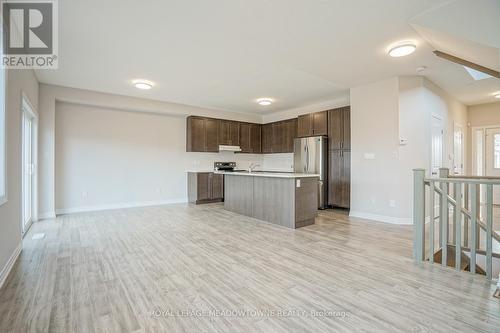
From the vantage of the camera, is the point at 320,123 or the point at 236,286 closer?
the point at 236,286

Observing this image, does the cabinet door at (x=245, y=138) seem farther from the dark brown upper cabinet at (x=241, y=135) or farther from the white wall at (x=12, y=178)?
the white wall at (x=12, y=178)

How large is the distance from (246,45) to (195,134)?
160 inches

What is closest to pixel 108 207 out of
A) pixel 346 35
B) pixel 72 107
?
pixel 72 107

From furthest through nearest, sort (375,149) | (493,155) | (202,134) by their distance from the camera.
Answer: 1. (202,134)
2. (493,155)
3. (375,149)

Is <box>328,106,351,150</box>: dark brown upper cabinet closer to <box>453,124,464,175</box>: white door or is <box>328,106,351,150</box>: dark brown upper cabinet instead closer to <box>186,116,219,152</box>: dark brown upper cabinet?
<box>453,124,464,175</box>: white door

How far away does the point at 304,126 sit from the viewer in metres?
6.77

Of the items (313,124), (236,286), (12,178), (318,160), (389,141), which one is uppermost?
(313,124)

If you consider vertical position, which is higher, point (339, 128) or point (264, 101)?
point (264, 101)

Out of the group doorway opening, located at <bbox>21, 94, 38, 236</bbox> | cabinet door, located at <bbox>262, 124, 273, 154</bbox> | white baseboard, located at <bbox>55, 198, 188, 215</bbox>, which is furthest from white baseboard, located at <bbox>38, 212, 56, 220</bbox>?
cabinet door, located at <bbox>262, 124, 273, 154</bbox>

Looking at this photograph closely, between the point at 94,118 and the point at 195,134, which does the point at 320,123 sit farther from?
the point at 94,118

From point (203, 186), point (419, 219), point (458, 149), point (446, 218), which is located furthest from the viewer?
point (203, 186)

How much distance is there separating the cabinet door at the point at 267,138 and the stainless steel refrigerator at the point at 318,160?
1768 millimetres

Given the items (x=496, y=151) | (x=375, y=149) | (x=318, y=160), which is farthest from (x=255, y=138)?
(x=496, y=151)

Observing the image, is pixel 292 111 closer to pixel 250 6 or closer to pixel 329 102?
pixel 329 102
